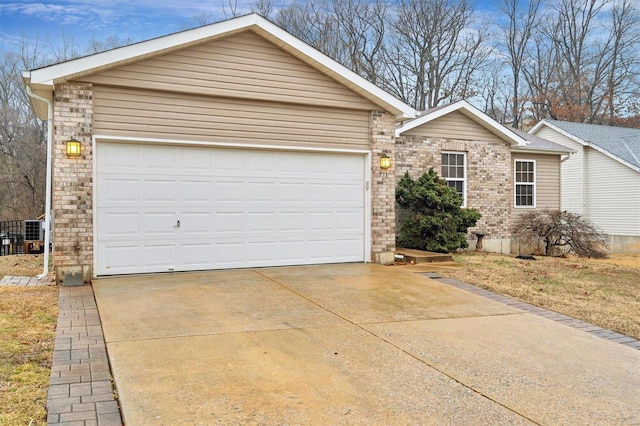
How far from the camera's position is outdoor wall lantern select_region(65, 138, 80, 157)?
7.95 metres

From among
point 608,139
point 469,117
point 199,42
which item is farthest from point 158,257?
point 608,139

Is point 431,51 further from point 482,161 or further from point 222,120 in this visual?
point 222,120

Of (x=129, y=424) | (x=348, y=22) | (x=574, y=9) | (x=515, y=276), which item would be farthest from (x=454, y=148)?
(x=574, y=9)

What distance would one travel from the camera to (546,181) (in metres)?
16.6

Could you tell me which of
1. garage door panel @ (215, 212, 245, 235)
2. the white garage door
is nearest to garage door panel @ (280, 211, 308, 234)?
the white garage door

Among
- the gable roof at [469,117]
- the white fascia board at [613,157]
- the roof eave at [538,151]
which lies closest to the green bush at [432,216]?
the gable roof at [469,117]

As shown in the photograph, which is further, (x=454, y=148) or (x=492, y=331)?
(x=454, y=148)

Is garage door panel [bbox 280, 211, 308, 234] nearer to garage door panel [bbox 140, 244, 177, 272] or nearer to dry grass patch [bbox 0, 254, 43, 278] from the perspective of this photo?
garage door panel [bbox 140, 244, 177, 272]

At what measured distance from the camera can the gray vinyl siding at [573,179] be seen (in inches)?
836

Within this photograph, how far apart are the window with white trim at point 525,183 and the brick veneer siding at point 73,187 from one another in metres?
12.7

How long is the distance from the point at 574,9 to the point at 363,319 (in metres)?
33.3

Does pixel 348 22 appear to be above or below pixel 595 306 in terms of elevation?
above

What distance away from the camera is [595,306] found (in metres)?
6.78

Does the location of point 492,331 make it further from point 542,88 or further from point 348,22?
point 542,88
